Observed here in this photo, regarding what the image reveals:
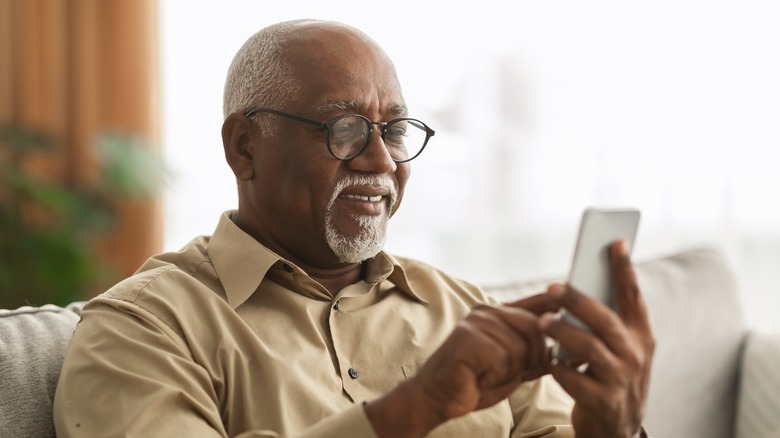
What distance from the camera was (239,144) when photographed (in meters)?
1.63

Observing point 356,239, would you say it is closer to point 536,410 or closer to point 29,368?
point 536,410

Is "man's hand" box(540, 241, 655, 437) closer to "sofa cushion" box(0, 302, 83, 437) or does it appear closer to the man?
the man

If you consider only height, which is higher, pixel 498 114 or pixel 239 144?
pixel 239 144

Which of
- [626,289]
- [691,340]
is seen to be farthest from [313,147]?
[691,340]

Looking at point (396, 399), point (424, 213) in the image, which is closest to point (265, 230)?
point (396, 399)

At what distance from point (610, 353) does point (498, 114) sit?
2.60 meters

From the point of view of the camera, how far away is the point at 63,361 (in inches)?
53.7

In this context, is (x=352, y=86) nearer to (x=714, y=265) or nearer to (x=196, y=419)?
(x=196, y=419)

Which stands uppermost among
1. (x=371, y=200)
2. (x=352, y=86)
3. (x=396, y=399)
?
(x=352, y=86)

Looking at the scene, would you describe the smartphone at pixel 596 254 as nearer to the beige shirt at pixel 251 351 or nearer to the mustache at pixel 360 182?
the beige shirt at pixel 251 351

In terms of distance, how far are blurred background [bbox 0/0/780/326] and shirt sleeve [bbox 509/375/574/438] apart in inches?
71.7

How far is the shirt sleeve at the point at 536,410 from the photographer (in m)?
1.54

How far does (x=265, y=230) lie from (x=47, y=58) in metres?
2.24

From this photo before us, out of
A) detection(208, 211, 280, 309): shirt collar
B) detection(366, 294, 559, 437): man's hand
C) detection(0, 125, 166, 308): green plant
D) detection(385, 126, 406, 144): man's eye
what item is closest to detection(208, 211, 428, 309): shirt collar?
detection(208, 211, 280, 309): shirt collar
